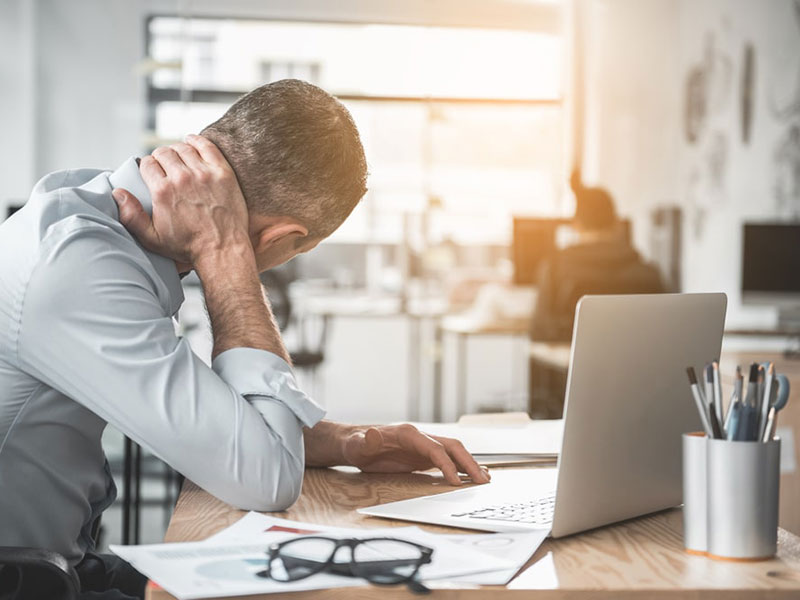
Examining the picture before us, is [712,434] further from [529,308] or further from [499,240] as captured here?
[499,240]

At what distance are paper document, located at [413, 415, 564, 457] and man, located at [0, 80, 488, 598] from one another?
0.17m

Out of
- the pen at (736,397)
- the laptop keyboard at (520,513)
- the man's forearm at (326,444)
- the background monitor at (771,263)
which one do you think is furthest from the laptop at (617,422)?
the background monitor at (771,263)


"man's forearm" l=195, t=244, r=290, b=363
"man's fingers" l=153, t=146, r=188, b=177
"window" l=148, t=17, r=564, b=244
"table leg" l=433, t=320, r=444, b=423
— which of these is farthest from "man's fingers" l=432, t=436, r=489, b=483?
"table leg" l=433, t=320, r=444, b=423

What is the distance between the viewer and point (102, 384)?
98 centimetres

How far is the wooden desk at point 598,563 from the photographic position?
76cm

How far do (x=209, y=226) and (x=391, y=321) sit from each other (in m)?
5.24

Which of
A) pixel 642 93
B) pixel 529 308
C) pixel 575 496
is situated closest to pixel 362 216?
pixel 529 308

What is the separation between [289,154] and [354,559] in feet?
1.84

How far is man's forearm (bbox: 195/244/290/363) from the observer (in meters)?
1.11

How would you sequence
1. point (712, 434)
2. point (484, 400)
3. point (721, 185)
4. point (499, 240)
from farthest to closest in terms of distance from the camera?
1. point (484, 400)
2. point (499, 240)
3. point (721, 185)
4. point (712, 434)

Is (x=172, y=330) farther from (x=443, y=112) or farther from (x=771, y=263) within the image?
(x=443, y=112)

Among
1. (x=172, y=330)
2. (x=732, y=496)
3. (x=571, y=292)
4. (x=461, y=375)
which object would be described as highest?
(x=172, y=330)

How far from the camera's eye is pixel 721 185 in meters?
5.45

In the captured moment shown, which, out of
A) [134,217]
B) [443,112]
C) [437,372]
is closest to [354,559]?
[134,217]
